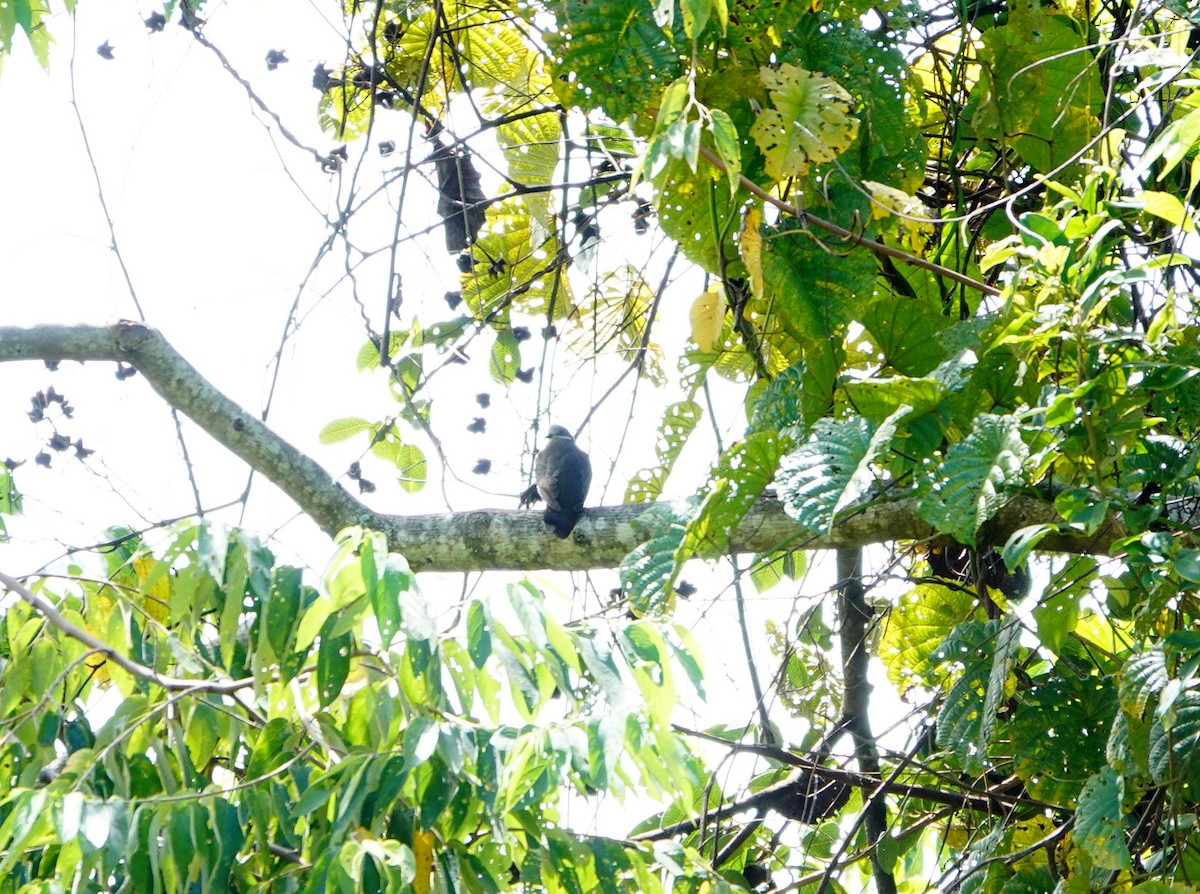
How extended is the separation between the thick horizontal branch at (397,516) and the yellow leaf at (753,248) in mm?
488

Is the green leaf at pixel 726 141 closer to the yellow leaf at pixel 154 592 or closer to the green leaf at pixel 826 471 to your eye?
the green leaf at pixel 826 471

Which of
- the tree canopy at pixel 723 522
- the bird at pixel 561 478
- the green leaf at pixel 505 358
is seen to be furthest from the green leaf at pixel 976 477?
the green leaf at pixel 505 358

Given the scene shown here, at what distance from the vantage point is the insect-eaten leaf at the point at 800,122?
89.4 inches

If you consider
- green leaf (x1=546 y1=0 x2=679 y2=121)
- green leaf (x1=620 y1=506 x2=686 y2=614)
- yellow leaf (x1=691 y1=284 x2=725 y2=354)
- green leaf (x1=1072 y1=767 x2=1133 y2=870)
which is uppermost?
green leaf (x1=546 y1=0 x2=679 y2=121)

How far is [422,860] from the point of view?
1605 mm

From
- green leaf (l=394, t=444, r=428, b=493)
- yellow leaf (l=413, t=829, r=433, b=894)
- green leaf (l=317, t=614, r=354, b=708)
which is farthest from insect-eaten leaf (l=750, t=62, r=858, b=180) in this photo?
green leaf (l=394, t=444, r=428, b=493)

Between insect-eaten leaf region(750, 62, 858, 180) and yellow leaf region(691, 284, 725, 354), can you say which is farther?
yellow leaf region(691, 284, 725, 354)

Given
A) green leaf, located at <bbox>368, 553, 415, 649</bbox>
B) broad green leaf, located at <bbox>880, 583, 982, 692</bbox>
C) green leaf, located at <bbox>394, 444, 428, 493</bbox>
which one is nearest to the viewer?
green leaf, located at <bbox>368, 553, 415, 649</bbox>

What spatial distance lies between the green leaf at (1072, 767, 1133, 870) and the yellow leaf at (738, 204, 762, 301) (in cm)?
107

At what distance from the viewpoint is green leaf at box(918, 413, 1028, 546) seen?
190 cm

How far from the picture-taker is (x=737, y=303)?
2.62m

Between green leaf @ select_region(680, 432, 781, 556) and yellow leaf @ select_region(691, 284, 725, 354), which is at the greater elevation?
yellow leaf @ select_region(691, 284, 725, 354)

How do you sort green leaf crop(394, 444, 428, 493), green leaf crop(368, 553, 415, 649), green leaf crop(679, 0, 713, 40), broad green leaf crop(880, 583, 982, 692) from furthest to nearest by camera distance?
green leaf crop(394, 444, 428, 493), broad green leaf crop(880, 583, 982, 692), green leaf crop(679, 0, 713, 40), green leaf crop(368, 553, 415, 649)

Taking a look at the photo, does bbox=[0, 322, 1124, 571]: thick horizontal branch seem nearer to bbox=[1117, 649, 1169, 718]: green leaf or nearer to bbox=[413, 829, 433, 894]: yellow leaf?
bbox=[1117, 649, 1169, 718]: green leaf
